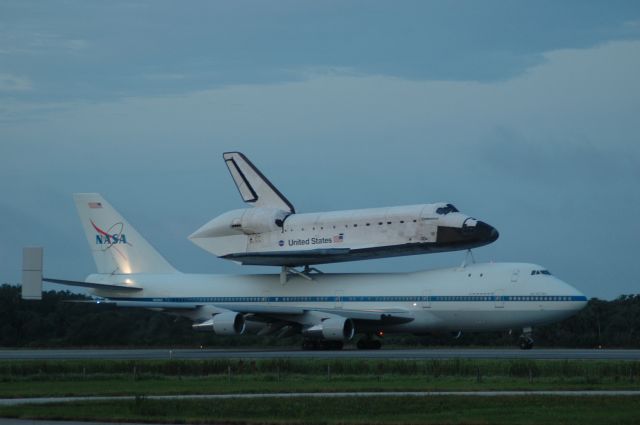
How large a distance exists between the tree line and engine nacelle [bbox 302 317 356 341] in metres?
11.1

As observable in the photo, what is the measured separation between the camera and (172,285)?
5991 cm

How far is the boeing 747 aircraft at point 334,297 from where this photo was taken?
165 feet

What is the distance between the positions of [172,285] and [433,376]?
94.0 ft

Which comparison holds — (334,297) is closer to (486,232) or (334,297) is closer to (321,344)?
(321,344)

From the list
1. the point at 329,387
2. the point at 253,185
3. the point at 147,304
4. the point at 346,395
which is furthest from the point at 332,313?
the point at 346,395

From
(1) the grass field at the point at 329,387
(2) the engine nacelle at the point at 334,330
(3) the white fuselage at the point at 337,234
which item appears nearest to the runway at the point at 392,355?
(2) the engine nacelle at the point at 334,330

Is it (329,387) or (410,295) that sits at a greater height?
(410,295)

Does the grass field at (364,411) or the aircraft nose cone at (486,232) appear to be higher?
the aircraft nose cone at (486,232)

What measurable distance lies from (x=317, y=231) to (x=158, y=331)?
17738 millimetres

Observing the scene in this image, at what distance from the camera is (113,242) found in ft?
206

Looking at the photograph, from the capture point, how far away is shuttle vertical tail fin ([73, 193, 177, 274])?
205 ft

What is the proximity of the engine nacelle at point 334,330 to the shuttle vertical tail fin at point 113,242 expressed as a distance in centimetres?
1362

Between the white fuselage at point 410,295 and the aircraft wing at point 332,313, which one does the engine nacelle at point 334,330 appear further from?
the white fuselage at point 410,295

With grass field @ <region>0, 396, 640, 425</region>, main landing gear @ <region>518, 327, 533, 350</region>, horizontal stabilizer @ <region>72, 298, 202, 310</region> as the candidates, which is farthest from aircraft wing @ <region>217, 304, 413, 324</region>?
grass field @ <region>0, 396, 640, 425</region>
